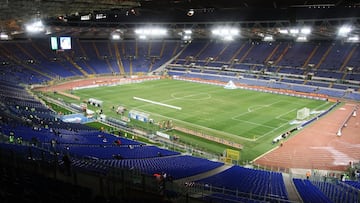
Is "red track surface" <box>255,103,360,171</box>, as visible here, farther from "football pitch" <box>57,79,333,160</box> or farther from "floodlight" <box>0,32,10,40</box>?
"floodlight" <box>0,32,10,40</box>

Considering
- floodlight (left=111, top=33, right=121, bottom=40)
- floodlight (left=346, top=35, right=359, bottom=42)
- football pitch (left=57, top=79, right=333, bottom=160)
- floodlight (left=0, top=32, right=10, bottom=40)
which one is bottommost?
football pitch (left=57, top=79, right=333, bottom=160)

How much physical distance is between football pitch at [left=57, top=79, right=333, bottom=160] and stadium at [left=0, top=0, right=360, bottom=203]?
0.23 metres

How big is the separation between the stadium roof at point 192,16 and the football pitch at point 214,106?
1303 centimetres

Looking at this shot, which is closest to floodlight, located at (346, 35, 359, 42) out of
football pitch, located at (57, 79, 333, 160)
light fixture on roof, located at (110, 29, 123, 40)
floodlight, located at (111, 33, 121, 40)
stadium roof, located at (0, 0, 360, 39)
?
stadium roof, located at (0, 0, 360, 39)

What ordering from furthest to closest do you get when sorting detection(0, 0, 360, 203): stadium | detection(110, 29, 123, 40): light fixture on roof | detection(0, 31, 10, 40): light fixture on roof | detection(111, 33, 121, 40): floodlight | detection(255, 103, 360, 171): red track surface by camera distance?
detection(111, 33, 121, 40): floodlight, detection(110, 29, 123, 40): light fixture on roof, detection(0, 31, 10, 40): light fixture on roof, detection(255, 103, 360, 171): red track surface, detection(0, 0, 360, 203): stadium

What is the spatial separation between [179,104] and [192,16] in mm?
26370

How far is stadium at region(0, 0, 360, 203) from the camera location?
14492mm

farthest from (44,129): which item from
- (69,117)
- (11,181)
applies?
(11,181)

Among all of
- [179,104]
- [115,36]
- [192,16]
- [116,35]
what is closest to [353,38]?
[192,16]

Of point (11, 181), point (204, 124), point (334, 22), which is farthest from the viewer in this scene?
point (334, 22)

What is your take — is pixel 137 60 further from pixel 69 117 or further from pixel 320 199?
pixel 320 199

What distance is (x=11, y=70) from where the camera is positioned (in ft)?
204

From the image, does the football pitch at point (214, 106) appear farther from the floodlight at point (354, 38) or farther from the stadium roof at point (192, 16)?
the floodlight at point (354, 38)

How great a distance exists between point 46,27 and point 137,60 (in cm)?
2675
